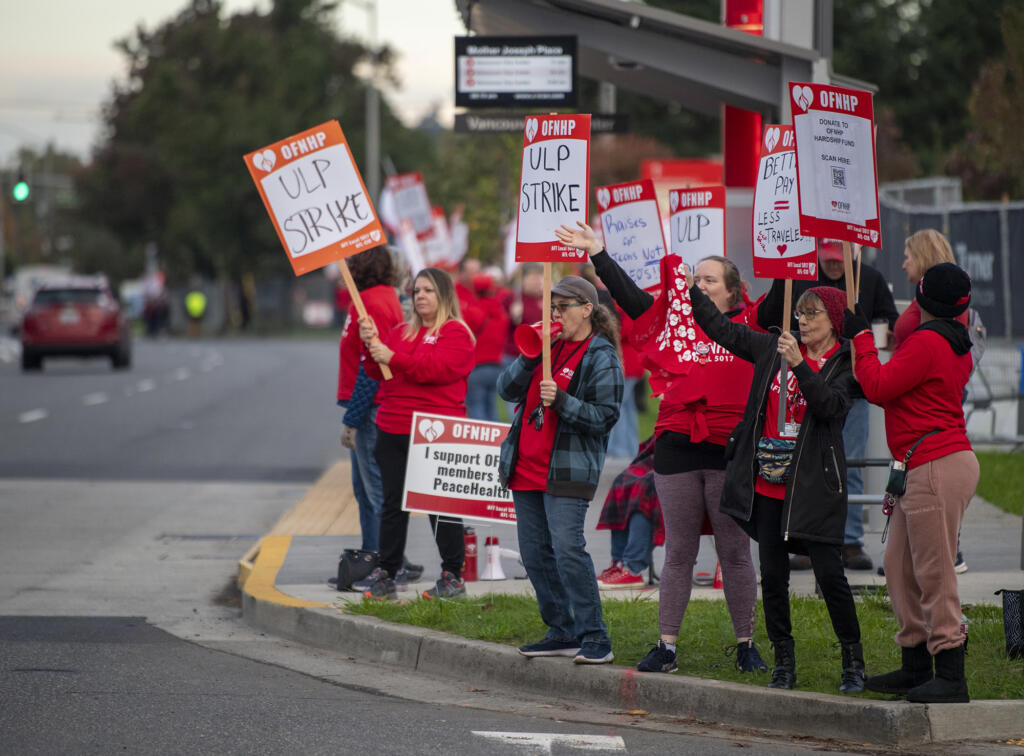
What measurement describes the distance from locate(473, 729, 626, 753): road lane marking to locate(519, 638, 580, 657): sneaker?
2.78ft

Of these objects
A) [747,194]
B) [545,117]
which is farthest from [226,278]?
[545,117]

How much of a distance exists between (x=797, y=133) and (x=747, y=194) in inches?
213

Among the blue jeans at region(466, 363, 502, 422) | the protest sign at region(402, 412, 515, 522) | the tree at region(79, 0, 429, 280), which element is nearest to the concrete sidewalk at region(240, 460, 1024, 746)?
the protest sign at region(402, 412, 515, 522)

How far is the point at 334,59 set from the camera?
78875mm

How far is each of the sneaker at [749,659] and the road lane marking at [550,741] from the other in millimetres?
854

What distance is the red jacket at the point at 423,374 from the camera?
8391 millimetres

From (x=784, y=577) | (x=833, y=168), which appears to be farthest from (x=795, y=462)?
(x=833, y=168)

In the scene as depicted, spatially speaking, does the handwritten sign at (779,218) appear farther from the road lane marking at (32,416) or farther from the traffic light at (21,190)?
the traffic light at (21,190)

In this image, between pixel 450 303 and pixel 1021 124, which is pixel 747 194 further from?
pixel 1021 124

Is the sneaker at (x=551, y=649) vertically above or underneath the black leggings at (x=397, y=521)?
underneath

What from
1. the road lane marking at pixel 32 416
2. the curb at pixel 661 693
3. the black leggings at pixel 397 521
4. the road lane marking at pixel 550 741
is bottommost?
the road lane marking at pixel 550 741

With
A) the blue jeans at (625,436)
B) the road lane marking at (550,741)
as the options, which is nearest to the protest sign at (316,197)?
the road lane marking at (550,741)

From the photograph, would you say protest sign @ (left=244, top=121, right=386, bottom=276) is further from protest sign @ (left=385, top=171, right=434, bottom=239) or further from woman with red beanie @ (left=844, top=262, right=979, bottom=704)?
protest sign @ (left=385, top=171, right=434, bottom=239)

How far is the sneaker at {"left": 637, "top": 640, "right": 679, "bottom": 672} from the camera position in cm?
668
